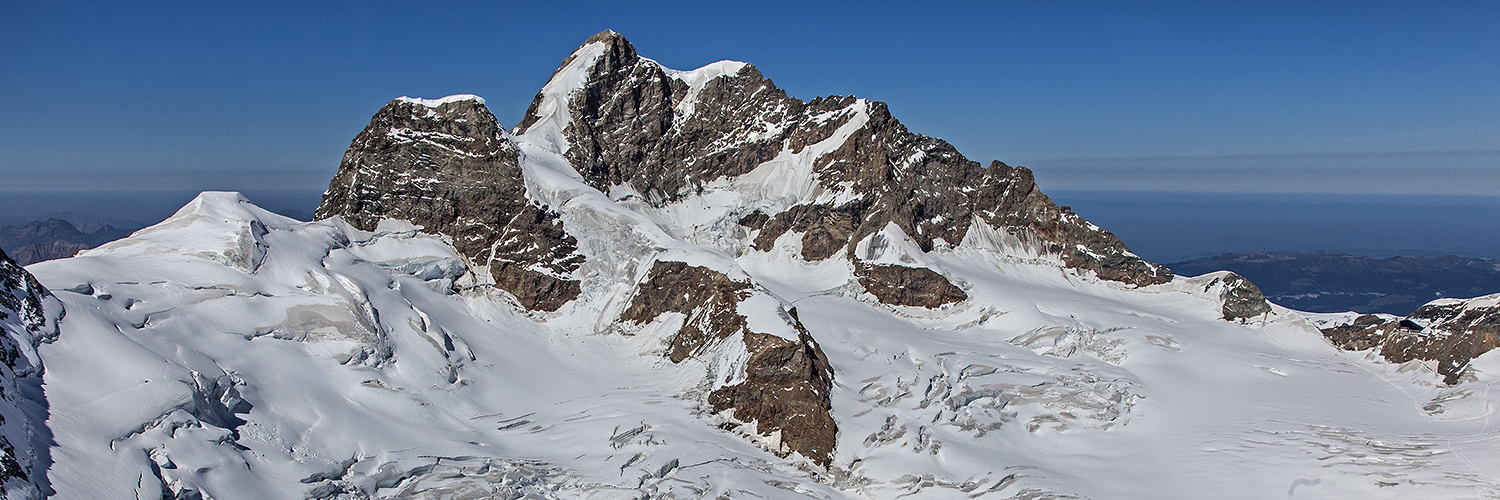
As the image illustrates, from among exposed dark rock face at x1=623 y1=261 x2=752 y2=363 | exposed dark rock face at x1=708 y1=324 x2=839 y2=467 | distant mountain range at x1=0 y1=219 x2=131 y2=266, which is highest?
exposed dark rock face at x1=623 y1=261 x2=752 y2=363

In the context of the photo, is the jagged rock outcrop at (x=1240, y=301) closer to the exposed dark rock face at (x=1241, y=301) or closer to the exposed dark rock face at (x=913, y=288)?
the exposed dark rock face at (x=1241, y=301)

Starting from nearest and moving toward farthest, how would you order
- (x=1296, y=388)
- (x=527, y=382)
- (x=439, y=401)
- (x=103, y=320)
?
1. (x=103, y=320)
2. (x=439, y=401)
3. (x=527, y=382)
4. (x=1296, y=388)

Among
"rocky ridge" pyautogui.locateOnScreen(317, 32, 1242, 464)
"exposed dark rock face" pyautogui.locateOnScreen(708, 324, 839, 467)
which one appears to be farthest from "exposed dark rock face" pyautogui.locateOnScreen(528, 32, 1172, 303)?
"exposed dark rock face" pyautogui.locateOnScreen(708, 324, 839, 467)

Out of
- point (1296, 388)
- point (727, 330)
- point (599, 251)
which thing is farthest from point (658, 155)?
point (1296, 388)

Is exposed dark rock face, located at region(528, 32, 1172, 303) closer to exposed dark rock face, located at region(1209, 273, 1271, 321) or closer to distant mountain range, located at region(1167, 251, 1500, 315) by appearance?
exposed dark rock face, located at region(1209, 273, 1271, 321)

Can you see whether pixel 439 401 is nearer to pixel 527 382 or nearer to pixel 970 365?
pixel 527 382

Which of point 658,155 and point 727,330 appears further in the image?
point 658,155

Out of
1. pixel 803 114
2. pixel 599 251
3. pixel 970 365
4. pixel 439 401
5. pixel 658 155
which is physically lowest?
pixel 439 401
